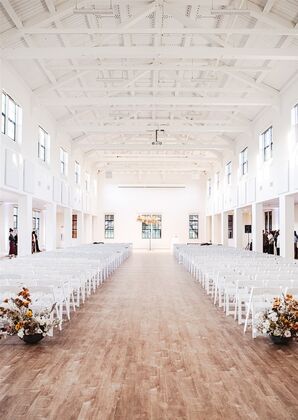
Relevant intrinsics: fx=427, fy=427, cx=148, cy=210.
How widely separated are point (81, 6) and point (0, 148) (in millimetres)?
4548

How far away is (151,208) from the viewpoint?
119ft

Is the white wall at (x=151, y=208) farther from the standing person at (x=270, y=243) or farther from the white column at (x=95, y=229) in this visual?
the standing person at (x=270, y=243)

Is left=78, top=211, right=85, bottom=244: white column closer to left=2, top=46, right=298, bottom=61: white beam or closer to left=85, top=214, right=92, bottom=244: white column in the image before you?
left=85, top=214, right=92, bottom=244: white column

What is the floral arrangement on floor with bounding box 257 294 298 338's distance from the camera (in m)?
6.02

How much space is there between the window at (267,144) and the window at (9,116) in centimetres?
982

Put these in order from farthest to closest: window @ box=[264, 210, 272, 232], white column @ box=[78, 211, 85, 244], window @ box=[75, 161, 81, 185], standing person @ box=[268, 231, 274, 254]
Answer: window @ box=[264, 210, 272, 232] → white column @ box=[78, 211, 85, 244] → window @ box=[75, 161, 81, 185] → standing person @ box=[268, 231, 274, 254]

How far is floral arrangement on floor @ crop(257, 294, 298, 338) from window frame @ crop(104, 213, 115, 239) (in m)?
30.5

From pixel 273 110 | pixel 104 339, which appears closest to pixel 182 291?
pixel 104 339

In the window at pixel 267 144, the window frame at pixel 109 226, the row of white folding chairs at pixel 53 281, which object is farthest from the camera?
the window frame at pixel 109 226

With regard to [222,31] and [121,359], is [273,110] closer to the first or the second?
[222,31]

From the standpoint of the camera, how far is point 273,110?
1644 centimetres

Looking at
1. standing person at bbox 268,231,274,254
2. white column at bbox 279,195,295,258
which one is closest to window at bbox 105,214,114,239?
standing person at bbox 268,231,274,254

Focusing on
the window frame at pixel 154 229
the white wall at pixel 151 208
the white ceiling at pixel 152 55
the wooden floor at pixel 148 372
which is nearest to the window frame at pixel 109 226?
the white wall at pixel 151 208

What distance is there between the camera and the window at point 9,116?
42.8 feet
